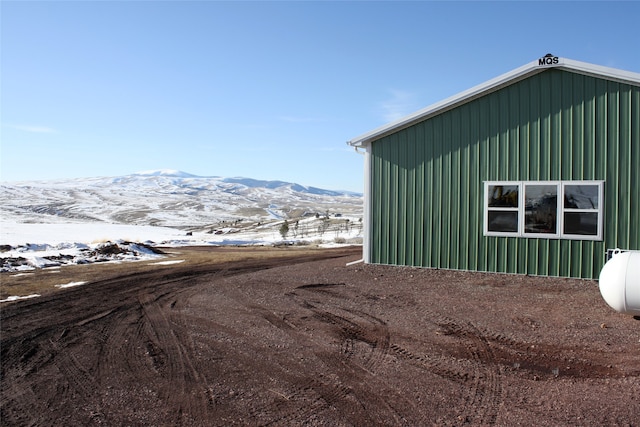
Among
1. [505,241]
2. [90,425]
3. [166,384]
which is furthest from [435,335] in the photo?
[505,241]

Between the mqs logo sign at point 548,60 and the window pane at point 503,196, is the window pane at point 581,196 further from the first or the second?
the mqs logo sign at point 548,60

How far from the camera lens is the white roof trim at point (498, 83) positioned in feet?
31.6

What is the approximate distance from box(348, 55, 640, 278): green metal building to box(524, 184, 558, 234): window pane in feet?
0.07

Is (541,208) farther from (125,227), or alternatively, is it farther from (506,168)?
(125,227)

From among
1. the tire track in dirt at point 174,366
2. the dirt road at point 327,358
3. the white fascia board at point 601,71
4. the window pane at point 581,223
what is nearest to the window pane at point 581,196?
the window pane at point 581,223

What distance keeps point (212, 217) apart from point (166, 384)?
93982mm

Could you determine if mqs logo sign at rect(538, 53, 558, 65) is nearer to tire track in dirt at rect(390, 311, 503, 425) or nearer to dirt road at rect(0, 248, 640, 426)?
dirt road at rect(0, 248, 640, 426)

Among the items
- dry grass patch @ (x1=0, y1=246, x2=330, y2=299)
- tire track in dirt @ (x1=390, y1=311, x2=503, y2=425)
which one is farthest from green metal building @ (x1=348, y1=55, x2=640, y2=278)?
dry grass patch @ (x1=0, y1=246, x2=330, y2=299)

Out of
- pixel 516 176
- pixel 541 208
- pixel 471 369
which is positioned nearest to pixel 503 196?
pixel 516 176

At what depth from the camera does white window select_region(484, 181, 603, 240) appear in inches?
392

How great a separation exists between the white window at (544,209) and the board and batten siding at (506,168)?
0.15m

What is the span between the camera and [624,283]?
662cm

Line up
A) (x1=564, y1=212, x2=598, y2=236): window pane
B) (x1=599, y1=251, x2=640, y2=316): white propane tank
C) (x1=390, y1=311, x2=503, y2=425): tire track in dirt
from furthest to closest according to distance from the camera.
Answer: (x1=564, y1=212, x2=598, y2=236): window pane → (x1=599, y1=251, x2=640, y2=316): white propane tank → (x1=390, y1=311, x2=503, y2=425): tire track in dirt

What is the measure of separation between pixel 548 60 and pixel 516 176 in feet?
8.72
